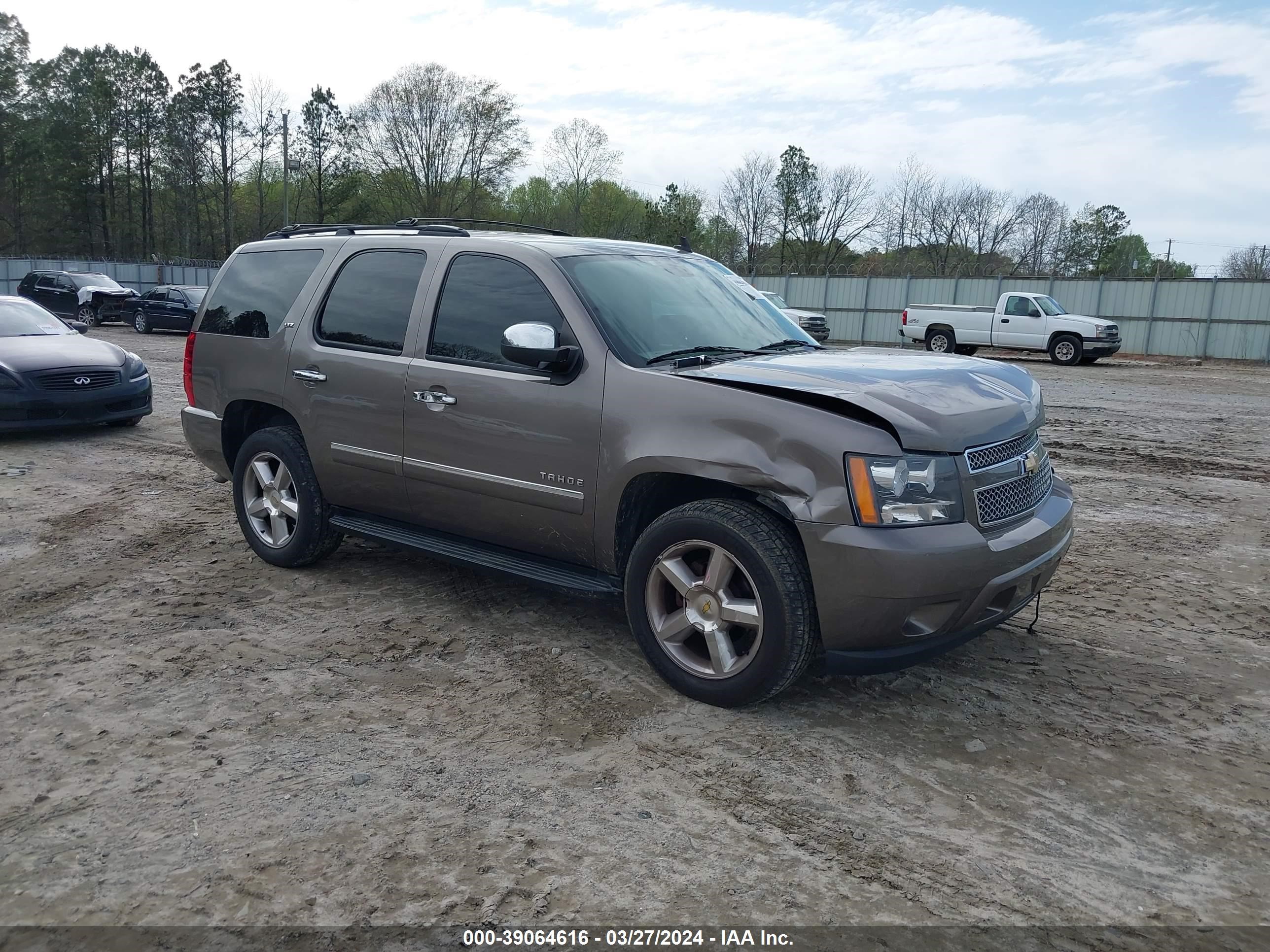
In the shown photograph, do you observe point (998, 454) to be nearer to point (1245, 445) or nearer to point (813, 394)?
point (813, 394)

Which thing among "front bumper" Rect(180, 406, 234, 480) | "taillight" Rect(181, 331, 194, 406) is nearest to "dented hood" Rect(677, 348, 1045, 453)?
"front bumper" Rect(180, 406, 234, 480)

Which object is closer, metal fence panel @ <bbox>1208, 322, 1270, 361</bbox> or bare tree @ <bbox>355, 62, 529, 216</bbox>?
metal fence panel @ <bbox>1208, 322, 1270, 361</bbox>

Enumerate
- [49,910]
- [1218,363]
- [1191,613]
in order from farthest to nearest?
[1218,363]
[1191,613]
[49,910]

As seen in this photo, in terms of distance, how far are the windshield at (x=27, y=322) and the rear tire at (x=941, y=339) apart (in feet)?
72.0

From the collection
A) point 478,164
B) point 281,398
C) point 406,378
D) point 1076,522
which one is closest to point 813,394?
point 406,378

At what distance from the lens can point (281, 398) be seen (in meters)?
5.38

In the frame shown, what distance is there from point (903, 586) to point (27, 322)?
11.2 meters

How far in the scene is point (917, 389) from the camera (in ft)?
12.2

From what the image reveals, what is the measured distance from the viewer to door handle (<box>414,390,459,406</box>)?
14.9 ft

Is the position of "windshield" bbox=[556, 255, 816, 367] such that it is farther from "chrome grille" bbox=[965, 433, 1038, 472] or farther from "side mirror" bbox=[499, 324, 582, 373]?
"chrome grille" bbox=[965, 433, 1038, 472]

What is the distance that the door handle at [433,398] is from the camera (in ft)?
14.9

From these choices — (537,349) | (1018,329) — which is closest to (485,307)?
(537,349)

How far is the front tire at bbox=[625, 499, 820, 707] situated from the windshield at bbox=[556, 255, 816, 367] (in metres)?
0.82

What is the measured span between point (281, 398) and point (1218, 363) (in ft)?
95.0
